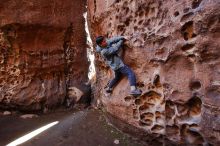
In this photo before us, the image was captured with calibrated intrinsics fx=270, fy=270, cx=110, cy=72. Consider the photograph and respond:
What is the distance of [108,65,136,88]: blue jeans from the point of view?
17.1 ft

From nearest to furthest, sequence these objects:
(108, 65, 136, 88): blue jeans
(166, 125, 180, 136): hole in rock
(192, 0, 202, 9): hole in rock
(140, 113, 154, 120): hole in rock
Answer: (192, 0, 202, 9): hole in rock < (166, 125, 180, 136): hole in rock < (140, 113, 154, 120): hole in rock < (108, 65, 136, 88): blue jeans

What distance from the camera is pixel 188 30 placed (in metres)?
4.05

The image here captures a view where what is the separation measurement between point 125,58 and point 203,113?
→ 217 cm

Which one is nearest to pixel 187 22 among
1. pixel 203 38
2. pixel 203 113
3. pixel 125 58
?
pixel 203 38

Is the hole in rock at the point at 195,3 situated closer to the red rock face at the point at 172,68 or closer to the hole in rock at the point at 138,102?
the red rock face at the point at 172,68

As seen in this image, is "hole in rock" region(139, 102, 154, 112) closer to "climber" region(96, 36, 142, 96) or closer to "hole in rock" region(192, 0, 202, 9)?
"climber" region(96, 36, 142, 96)

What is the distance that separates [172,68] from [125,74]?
131 cm

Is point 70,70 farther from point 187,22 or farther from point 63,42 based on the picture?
point 187,22

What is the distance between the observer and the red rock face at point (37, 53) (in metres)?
8.47

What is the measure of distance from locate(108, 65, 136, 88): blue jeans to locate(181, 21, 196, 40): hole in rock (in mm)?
1467

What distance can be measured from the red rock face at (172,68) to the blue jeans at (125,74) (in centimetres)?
11

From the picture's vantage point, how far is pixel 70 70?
9.28m

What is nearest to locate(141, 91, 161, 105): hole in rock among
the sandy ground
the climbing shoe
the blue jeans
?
the climbing shoe

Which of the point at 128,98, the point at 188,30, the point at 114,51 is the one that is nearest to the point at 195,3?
the point at 188,30
